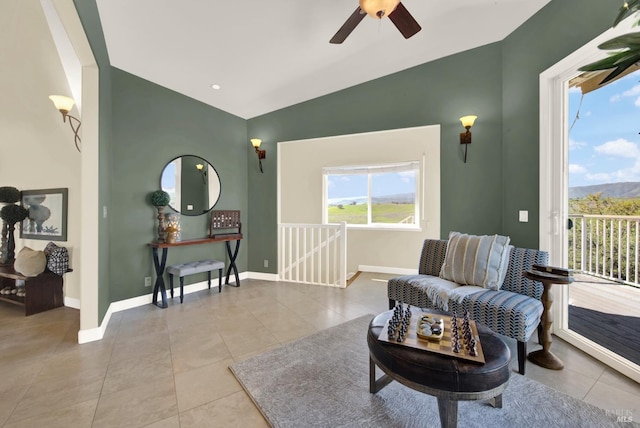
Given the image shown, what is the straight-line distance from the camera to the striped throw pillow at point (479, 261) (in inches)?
95.8

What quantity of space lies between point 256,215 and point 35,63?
3070 mm

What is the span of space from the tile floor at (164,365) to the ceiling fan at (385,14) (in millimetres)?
2753

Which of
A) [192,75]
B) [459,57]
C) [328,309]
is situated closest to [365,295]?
[328,309]

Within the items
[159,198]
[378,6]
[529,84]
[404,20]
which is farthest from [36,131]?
[529,84]

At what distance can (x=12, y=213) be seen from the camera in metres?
3.34

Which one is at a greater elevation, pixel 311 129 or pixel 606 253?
pixel 311 129

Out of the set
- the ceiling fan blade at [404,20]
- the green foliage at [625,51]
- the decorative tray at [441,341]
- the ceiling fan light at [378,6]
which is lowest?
the decorative tray at [441,341]

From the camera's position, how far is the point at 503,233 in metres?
3.13

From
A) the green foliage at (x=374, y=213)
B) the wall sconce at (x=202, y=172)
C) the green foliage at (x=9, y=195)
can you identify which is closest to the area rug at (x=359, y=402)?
the wall sconce at (x=202, y=172)

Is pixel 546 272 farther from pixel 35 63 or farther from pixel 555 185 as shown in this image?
pixel 35 63

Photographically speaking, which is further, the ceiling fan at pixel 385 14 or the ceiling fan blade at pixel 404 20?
the ceiling fan blade at pixel 404 20

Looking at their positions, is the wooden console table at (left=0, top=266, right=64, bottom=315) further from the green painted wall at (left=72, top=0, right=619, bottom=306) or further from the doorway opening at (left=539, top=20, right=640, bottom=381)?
the doorway opening at (left=539, top=20, right=640, bottom=381)

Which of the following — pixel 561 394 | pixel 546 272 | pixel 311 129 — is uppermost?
pixel 311 129

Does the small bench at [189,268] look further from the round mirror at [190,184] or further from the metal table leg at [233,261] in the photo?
the round mirror at [190,184]
